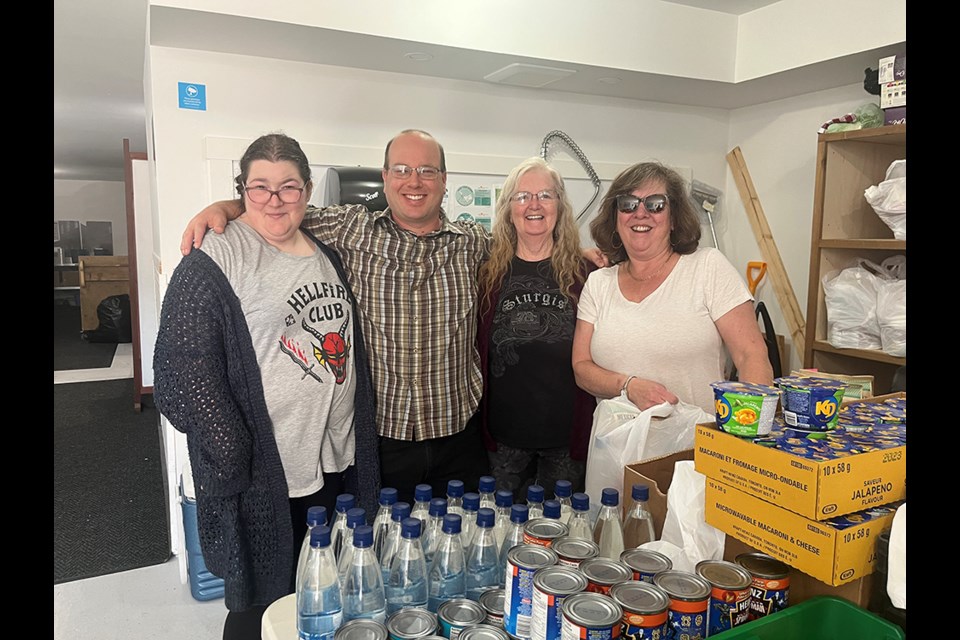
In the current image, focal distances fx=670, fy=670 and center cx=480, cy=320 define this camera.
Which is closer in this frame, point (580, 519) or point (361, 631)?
point (361, 631)

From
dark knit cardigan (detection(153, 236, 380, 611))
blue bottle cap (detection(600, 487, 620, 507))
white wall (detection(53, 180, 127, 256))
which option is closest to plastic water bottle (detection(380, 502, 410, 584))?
blue bottle cap (detection(600, 487, 620, 507))

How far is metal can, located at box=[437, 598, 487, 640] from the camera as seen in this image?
88 cm

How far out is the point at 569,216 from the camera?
2.02 meters

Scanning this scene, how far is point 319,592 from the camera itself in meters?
0.97

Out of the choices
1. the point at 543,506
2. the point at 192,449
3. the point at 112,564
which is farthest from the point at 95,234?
the point at 543,506

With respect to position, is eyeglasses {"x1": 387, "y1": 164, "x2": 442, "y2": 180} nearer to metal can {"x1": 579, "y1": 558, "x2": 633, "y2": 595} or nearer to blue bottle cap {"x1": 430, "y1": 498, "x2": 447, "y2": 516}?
blue bottle cap {"x1": 430, "y1": 498, "x2": 447, "y2": 516}

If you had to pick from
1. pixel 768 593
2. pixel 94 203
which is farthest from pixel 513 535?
pixel 94 203

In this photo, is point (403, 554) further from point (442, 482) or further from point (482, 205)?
point (482, 205)

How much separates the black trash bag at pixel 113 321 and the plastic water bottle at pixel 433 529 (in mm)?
7672

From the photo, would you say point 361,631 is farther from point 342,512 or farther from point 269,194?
point 269,194

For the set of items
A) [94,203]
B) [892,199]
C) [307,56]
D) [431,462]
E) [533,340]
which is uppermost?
[94,203]

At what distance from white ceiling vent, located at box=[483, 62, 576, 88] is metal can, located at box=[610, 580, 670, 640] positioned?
232cm

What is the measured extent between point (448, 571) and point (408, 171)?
3.76 feet

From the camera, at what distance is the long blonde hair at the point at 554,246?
77.5 inches
